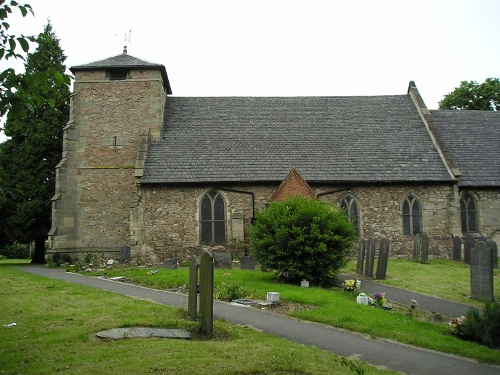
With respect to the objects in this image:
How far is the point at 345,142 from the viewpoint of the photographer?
24.7 m

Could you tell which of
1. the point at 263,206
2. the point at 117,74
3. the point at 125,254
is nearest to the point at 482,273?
the point at 263,206

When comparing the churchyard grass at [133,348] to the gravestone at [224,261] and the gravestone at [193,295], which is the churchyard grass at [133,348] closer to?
the gravestone at [193,295]

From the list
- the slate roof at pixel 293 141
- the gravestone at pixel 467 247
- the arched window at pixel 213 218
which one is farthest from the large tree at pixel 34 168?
the gravestone at pixel 467 247

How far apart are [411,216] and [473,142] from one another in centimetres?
720

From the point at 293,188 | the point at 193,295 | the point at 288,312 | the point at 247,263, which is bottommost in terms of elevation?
the point at 288,312

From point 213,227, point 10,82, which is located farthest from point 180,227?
point 10,82

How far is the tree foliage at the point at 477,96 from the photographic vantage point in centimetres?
3784

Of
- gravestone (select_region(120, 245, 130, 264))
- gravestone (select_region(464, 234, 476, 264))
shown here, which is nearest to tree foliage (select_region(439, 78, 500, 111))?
gravestone (select_region(464, 234, 476, 264))

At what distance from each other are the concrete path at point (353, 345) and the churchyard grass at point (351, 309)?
0.33m

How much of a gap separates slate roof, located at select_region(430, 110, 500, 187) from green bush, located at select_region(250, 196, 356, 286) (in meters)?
12.0

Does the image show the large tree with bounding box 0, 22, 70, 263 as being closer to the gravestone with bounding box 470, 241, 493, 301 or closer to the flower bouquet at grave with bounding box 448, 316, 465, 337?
the gravestone with bounding box 470, 241, 493, 301

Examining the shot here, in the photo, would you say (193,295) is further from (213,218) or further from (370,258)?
(213,218)

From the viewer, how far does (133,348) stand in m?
6.97

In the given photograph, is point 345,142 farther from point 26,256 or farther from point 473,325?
point 26,256
